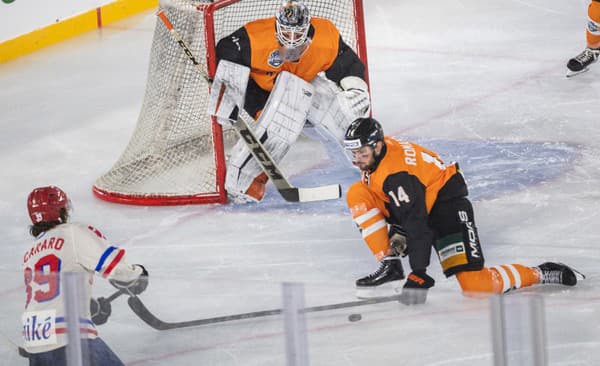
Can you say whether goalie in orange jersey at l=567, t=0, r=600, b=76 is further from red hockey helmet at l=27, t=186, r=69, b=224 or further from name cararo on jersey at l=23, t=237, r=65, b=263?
name cararo on jersey at l=23, t=237, r=65, b=263

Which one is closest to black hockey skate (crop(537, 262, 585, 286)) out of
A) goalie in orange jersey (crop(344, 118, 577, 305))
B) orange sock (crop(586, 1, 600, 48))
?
goalie in orange jersey (crop(344, 118, 577, 305))

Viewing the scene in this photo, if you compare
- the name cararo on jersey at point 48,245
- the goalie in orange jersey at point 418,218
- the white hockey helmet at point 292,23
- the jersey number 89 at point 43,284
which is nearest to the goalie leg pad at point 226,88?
the white hockey helmet at point 292,23

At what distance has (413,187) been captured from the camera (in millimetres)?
3904

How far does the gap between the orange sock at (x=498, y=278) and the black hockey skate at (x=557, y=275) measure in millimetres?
34

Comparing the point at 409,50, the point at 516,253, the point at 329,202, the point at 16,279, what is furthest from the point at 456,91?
the point at 16,279

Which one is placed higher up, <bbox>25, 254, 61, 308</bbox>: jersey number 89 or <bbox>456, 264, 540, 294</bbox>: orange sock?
<bbox>25, 254, 61, 308</bbox>: jersey number 89

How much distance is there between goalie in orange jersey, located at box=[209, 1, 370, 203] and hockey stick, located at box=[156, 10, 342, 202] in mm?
47

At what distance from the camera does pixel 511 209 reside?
4969 millimetres

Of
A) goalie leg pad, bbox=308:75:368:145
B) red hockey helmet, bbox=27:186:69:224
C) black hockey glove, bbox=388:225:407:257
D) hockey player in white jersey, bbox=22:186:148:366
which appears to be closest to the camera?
hockey player in white jersey, bbox=22:186:148:366

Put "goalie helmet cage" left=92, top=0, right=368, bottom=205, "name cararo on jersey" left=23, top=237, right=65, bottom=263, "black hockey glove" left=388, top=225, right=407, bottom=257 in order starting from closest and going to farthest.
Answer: "name cararo on jersey" left=23, top=237, right=65, bottom=263 → "black hockey glove" left=388, top=225, right=407, bottom=257 → "goalie helmet cage" left=92, top=0, right=368, bottom=205

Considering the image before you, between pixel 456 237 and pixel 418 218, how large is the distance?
0.50ft

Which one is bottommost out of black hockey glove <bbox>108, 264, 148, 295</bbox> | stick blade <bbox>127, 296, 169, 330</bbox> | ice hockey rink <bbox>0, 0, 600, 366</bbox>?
ice hockey rink <bbox>0, 0, 600, 366</bbox>

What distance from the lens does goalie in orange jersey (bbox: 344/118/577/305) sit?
3.89 m

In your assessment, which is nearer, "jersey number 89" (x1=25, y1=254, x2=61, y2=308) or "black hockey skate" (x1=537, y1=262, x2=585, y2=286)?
"jersey number 89" (x1=25, y1=254, x2=61, y2=308)
